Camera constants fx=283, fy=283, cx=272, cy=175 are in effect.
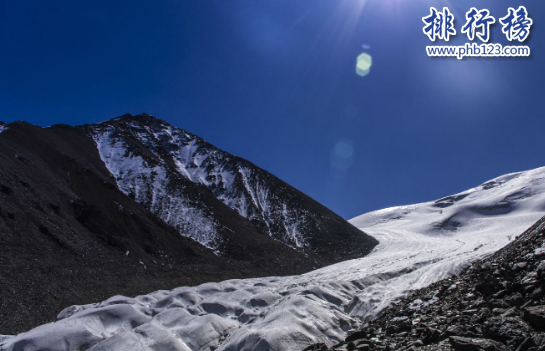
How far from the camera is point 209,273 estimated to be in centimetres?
3048

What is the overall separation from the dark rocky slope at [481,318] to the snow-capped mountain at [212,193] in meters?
33.0

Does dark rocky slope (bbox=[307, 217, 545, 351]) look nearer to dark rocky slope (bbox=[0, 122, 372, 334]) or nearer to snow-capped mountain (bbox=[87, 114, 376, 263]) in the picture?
dark rocky slope (bbox=[0, 122, 372, 334])

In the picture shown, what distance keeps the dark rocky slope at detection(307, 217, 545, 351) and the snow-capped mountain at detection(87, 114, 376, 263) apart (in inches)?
1298

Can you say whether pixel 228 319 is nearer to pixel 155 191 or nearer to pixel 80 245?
pixel 80 245

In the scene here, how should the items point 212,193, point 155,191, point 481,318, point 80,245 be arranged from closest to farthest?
point 481,318 < point 80,245 < point 155,191 < point 212,193

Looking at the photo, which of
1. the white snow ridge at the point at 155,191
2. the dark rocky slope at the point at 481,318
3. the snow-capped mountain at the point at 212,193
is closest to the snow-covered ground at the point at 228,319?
the dark rocky slope at the point at 481,318

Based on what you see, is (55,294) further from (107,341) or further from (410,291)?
(410,291)

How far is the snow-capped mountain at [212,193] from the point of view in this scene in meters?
46.6

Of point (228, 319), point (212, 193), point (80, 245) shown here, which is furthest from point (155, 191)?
point (228, 319)

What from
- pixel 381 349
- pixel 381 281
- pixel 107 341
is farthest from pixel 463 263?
pixel 107 341

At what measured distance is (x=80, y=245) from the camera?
90.0 feet

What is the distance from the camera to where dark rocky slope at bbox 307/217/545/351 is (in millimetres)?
5512

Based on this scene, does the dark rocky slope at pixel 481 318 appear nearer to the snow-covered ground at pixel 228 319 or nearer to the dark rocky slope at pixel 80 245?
the snow-covered ground at pixel 228 319

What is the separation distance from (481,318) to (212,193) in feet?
191
